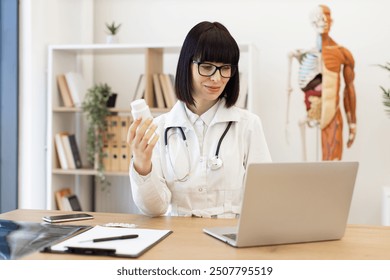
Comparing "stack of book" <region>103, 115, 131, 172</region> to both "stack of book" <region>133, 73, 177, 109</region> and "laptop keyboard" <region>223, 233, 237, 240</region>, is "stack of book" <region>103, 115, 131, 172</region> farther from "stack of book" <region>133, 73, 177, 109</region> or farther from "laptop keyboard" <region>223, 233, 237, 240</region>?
"laptop keyboard" <region>223, 233, 237, 240</region>

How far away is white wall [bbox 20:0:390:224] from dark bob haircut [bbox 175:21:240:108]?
5.90 ft

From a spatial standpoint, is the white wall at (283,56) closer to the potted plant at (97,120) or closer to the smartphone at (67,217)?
the potted plant at (97,120)

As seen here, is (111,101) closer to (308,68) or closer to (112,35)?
(112,35)

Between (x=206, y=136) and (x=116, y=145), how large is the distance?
1.91 meters

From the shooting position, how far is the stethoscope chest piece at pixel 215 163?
206 centimetres

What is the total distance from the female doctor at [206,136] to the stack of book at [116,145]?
1.77m

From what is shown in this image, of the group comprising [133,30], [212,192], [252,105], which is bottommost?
[212,192]

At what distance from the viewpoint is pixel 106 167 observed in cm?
393

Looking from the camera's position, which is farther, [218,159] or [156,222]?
[218,159]

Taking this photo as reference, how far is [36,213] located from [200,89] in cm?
78

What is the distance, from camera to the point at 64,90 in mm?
3906
